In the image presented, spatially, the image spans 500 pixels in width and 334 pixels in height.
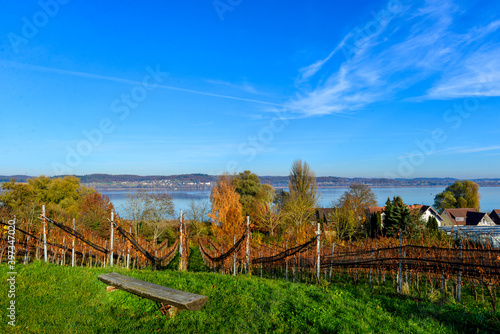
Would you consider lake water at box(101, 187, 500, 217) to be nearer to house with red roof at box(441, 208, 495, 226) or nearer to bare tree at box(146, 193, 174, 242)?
bare tree at box(146, 193, 174, 242)

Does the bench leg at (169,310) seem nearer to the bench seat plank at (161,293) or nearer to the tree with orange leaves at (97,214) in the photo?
the bench seat plank at (161,293)

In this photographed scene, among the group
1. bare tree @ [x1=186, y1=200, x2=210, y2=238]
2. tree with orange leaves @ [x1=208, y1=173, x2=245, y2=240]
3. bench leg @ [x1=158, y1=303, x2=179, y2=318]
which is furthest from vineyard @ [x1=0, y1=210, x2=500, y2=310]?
bare tree @ [x1=186, y1=200, x2=210, y2=238]

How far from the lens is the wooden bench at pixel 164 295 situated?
14.7 feet

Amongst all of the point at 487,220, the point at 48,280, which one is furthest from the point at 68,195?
the point at 487,220

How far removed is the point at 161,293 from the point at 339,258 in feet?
23.9

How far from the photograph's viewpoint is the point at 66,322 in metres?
4.69

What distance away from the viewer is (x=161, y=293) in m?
4.85

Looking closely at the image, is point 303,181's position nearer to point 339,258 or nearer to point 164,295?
point 339,258

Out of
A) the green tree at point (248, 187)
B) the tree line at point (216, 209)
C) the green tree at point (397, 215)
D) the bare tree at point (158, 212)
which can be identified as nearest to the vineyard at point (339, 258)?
the tree line at point (216, 209)

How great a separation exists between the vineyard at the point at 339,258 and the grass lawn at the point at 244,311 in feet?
2.46

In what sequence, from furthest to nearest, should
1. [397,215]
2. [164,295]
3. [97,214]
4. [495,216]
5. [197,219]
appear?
[495,216], [197,219], [397,215], [97,214], [164,295]

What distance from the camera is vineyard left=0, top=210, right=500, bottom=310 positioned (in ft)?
19.8

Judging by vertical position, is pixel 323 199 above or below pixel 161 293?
below

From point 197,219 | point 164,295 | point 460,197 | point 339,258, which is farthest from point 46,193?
point 460,197
